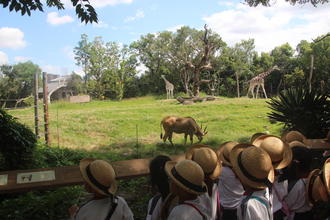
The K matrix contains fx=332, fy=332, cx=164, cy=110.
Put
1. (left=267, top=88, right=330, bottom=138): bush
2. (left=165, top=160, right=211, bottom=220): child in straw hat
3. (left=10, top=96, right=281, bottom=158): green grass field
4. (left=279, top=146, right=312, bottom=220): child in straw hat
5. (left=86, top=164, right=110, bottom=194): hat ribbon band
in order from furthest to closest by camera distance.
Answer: (left=10, top=96, right=281, bottom=158): green grass field → (left=267, top=88, right=330, bottom=138): bush → (left=279, top=146, right=312, bottom=220): child in straw hat → (left=86, top=164, right=110, bottom=194): hat ribbon band → (left=165, top=160, right=211, bottom=220): child in straw hat

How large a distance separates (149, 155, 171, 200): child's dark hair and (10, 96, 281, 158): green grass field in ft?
20.6

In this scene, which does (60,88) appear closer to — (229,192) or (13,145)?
(13,145)

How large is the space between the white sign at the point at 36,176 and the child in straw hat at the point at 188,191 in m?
1.42

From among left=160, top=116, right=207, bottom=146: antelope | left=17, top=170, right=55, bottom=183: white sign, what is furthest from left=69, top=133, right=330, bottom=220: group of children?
left=160, top=116, right=207, bottom=146: antelope

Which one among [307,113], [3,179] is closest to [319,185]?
[3,179]

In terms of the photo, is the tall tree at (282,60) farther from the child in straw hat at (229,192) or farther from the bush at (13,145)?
the child in straw hat at (229,192)

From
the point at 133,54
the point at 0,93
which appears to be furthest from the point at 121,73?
the point at 0,93

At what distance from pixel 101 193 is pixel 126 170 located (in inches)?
41.6

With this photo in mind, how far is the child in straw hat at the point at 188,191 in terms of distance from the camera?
2.28 meters

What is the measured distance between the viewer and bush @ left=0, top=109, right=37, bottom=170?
556cm

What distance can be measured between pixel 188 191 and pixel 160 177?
1.88ft

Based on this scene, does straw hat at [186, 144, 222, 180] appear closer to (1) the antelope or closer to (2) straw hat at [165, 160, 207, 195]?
(2) straw hat at [165, 160, 207, 195]

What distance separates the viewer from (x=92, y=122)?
44.2ft

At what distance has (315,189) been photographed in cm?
289
